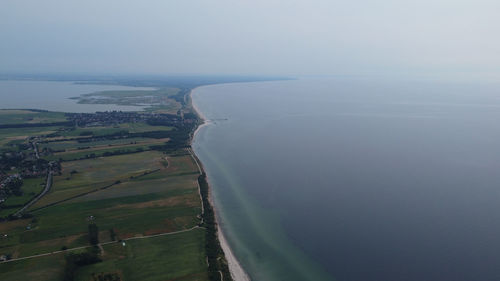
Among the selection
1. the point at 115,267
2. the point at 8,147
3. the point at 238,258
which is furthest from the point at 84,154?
the point at 238,258

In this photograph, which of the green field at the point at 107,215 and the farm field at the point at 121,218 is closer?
the green field at the point at 107,215

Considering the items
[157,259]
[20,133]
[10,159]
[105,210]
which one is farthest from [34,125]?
[157,259]

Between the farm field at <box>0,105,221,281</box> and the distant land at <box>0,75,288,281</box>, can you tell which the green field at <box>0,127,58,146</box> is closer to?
the distant land at <box>0,75,288,281</box>

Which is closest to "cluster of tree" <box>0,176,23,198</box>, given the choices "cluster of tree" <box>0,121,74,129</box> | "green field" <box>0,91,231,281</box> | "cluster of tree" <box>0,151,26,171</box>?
"green field" <box>0,91,231,281</box>

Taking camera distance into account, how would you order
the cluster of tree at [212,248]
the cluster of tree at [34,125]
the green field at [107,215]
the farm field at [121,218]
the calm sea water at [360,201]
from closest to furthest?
→ the cluster of tree at [212,248], the green field at [107,215], the farm field at [121,218], the calm sea water at [360,201], the cluster of tree at [34,125]

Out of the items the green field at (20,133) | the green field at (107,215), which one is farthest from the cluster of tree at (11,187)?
the green field at (20,133)

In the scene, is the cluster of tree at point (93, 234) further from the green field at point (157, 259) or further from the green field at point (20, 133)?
the green field at point (20, 133)
